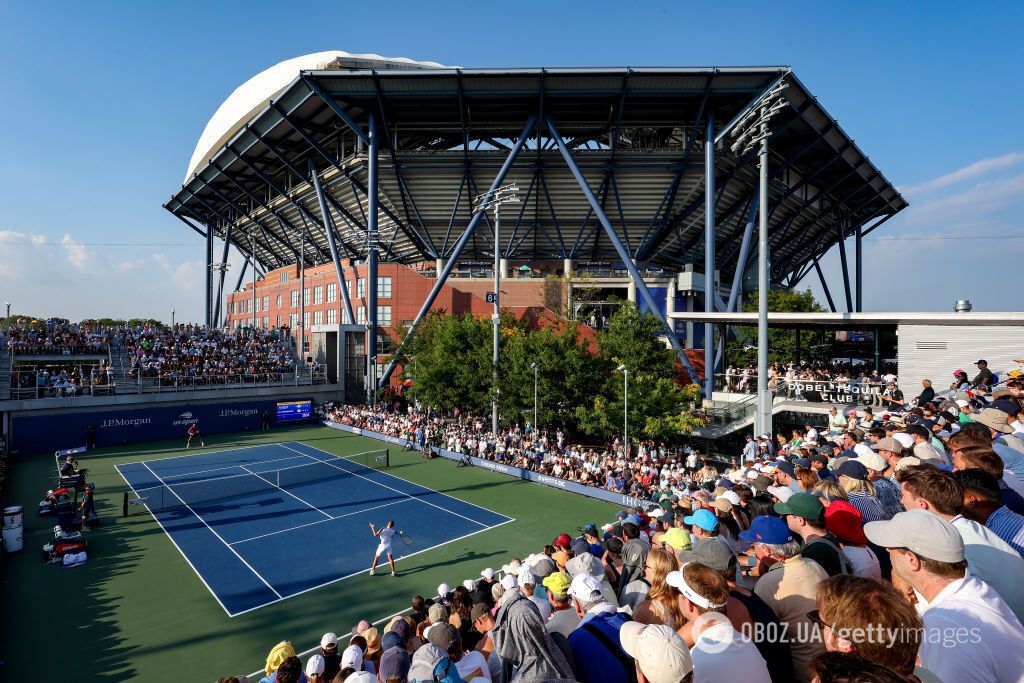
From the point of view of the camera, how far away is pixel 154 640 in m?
10.3

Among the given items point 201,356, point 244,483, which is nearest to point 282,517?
point 244,483

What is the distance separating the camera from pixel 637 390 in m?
24.4

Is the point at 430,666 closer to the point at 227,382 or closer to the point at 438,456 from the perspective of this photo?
the point at 438,456

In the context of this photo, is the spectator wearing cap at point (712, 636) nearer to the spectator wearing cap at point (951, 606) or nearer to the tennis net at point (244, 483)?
the spectator wearing cap at point (951, 606)

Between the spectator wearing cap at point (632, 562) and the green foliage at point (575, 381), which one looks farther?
the green foliage at point (575, 381)

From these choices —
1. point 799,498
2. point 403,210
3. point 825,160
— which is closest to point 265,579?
point 799,498

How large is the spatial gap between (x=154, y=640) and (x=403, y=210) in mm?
40475

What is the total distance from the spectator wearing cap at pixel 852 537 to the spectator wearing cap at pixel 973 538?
32.1 inches

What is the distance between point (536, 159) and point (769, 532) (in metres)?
37.6

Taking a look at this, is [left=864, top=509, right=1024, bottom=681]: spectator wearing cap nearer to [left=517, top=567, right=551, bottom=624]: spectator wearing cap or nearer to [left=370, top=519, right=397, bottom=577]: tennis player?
[left=517, top=567, right=551, bottom=624]: spectator wearing cap

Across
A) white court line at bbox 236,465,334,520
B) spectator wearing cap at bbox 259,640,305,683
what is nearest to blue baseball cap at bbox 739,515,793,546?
spectator wearing cap at bbox 259,640,305,683

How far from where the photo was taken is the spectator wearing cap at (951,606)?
232cm

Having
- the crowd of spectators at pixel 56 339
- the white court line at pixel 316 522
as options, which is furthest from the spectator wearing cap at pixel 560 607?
the crowd of spectators at pixel 56 339

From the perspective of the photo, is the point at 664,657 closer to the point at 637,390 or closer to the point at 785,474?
the point at 785,474
